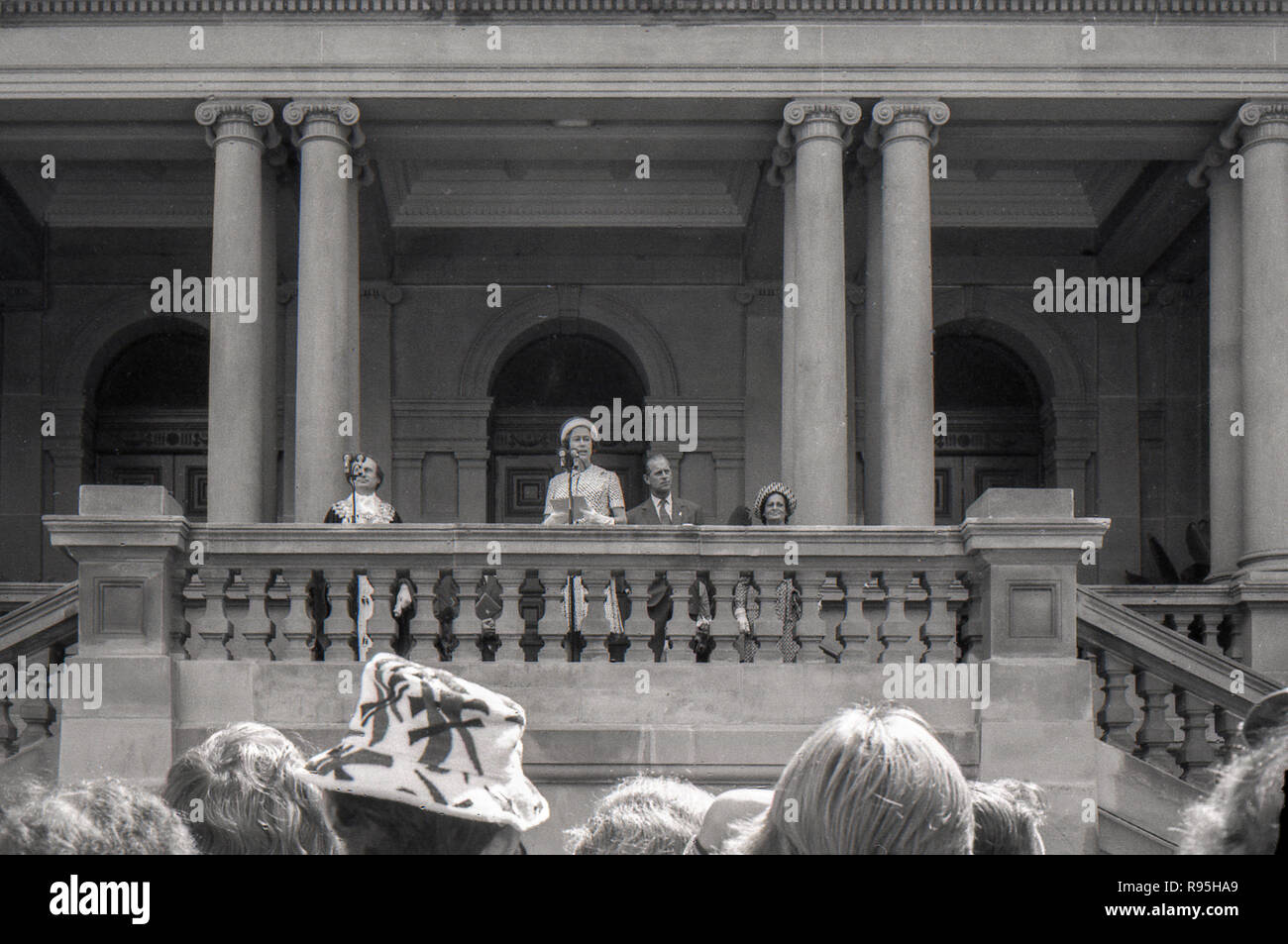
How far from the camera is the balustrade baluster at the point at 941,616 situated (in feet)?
36.9

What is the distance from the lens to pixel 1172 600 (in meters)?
Answer: 14.6

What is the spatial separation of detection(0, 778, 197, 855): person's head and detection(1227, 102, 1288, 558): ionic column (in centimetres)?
1352

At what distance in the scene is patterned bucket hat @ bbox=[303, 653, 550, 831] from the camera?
337 centimetres

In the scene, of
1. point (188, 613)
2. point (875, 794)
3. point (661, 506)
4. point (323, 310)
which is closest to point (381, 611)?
point (188, 613)

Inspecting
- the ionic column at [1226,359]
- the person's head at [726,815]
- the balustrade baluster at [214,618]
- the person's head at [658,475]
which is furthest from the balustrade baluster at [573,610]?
the person's head at [726,815]

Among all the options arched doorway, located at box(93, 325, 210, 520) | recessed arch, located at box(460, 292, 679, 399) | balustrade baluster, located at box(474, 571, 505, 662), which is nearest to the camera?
balustrade baluster, located at box(474, 571, 505, 662)

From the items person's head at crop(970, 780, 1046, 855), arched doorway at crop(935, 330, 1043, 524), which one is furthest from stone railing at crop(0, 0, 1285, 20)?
person's head at crop(970, 780, 1046, 855)

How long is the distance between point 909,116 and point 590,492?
217 inches

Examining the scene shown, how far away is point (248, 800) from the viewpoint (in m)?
4.10

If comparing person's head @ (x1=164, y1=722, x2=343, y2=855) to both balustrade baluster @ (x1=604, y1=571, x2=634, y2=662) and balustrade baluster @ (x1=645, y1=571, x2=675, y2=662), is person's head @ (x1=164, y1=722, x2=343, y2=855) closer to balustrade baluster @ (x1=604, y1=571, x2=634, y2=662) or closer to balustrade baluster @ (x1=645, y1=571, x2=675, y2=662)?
balustrade baluster @ (x1=604, y1=571, x2=634, y2=662)

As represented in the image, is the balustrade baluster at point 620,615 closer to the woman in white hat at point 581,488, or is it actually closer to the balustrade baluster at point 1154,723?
the woman in white hat at point 581,488

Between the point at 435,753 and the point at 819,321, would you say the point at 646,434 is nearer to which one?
the point at 819,321

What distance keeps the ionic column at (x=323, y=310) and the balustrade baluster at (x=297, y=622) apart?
12.6ft

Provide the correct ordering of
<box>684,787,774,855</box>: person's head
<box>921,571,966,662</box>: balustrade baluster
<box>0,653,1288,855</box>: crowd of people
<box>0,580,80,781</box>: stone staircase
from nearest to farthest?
<box>0,653,1288,855</box>: crowd of people → <box>684,787,774,855</box>: person's head → <box>0,580,80,781</box>: stone staircase → <box>921,571,966,662</box>: balustrade baluster
